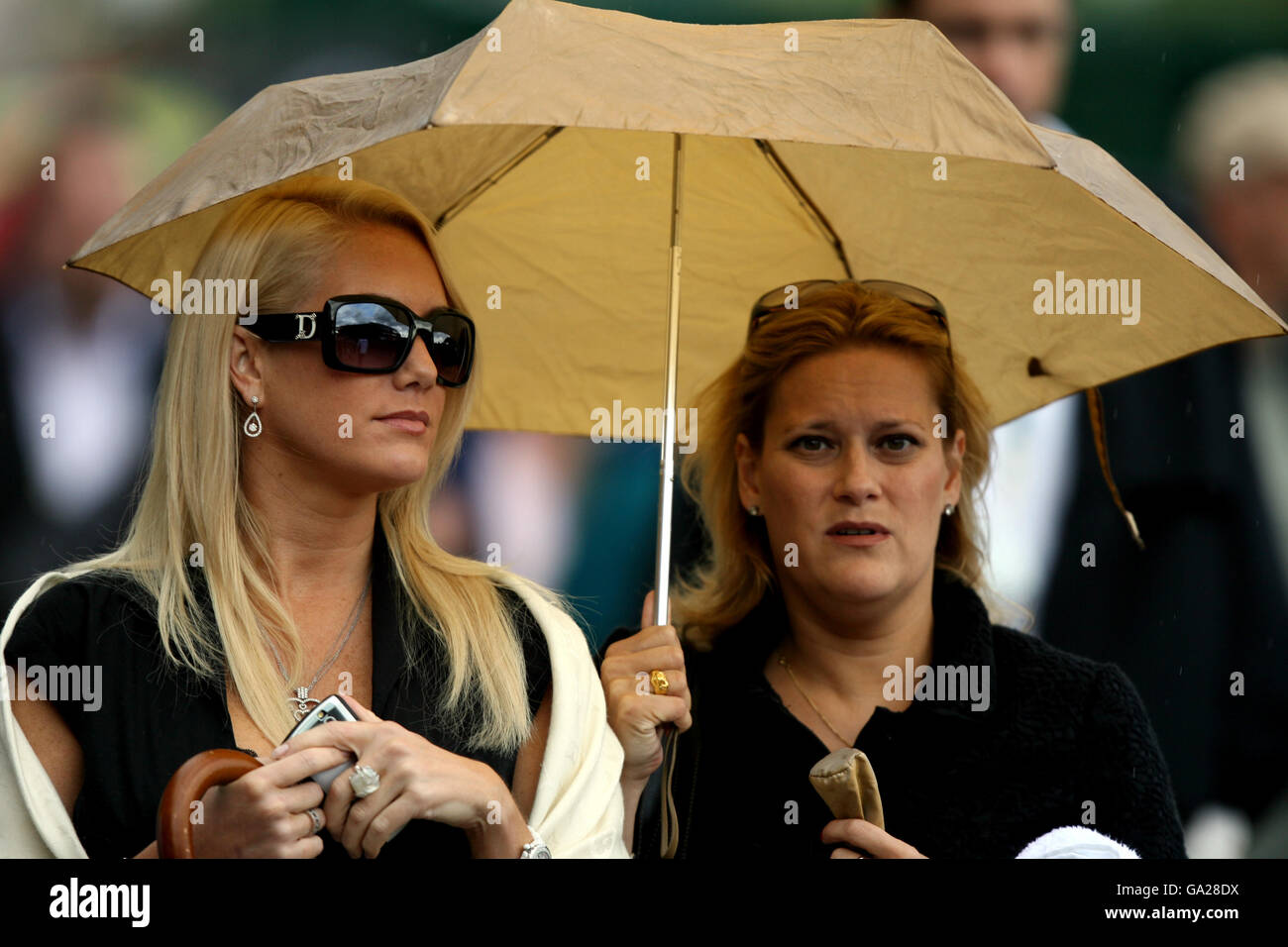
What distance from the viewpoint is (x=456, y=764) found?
8.17 ft

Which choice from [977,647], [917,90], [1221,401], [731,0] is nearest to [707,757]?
[977,647]

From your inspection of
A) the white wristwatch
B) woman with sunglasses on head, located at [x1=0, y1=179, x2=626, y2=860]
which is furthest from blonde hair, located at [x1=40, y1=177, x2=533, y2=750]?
the white wristwatch

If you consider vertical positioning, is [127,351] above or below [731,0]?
below

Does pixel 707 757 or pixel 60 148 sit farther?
pixel 60 148

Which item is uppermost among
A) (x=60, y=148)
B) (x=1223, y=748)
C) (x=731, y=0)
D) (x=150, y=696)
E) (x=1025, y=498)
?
(x=731, y=0)

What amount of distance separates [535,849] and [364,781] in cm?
34

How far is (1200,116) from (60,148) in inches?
127

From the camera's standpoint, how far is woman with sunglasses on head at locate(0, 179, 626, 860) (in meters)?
2.61

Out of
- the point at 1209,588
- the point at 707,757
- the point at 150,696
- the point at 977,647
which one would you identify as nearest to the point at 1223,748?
the point at 1209,588

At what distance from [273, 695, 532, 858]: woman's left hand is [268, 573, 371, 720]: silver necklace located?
0.30 metres

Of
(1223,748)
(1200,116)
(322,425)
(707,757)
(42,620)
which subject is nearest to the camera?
(42,620)

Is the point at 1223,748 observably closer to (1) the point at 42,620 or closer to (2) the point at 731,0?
(2) the point at 731,0

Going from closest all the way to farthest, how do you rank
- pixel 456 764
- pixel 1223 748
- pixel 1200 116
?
pixel 456 764
pixel 1223 748
pixel 1200 116

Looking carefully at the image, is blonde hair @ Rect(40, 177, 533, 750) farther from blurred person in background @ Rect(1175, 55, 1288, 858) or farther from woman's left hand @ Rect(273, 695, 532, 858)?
blurred person in background @ Rect(1175, 55, 1288, 858)
